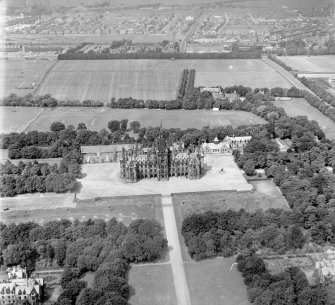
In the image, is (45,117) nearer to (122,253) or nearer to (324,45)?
(122,253)

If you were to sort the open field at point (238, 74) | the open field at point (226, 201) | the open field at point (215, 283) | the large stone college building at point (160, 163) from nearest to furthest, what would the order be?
the open field at point (215, 283) < the open field at point (226, 201) < the large stone college building at point (160, 163) < the open field at point (238, 74)

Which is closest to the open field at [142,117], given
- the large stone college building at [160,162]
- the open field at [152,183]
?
the open field at [152,183]

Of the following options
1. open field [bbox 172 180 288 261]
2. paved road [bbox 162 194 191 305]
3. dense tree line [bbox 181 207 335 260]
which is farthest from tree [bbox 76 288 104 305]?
open field [bbox 172 180 288 261]

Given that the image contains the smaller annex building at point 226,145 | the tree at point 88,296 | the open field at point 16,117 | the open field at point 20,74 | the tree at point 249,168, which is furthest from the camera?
the open field at point 20,74

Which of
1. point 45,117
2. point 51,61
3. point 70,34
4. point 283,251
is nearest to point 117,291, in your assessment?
point 283,251

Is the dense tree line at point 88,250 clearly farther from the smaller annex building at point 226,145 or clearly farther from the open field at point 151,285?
the smaller annex building at point 226,145

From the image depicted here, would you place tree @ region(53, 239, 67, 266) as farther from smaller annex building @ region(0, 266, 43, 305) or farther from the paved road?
the paved road

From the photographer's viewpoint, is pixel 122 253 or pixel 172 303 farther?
pixel 122 253
